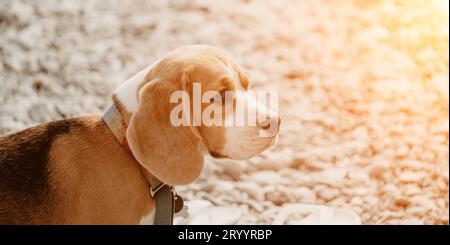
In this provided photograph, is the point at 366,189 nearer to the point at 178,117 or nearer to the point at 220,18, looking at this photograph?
the point at 220,18

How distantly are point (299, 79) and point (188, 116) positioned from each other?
1112mm

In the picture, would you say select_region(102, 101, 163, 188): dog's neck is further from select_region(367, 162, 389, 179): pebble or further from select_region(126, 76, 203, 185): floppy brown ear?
select_region(367, 162, 389, 179): pebble

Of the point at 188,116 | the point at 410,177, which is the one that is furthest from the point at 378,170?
the point at 188,116

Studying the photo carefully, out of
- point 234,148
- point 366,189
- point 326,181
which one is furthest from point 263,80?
point 234,148

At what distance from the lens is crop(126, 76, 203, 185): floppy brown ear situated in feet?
5.08

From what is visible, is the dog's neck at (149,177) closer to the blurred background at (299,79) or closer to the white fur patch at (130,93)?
the white fur patch at (130,93)

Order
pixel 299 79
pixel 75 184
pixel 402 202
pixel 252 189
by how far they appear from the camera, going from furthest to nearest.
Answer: pixel 299 79, pixel 402 202, pixel 252 189, pixel 75 184

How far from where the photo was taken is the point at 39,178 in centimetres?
159

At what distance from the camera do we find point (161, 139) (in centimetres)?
157

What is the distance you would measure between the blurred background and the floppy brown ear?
571mm

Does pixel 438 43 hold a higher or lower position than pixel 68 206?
higher

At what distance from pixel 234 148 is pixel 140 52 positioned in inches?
30.8

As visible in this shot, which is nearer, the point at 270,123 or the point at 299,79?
the point at 270,123

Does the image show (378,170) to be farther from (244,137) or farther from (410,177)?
(244,137)
